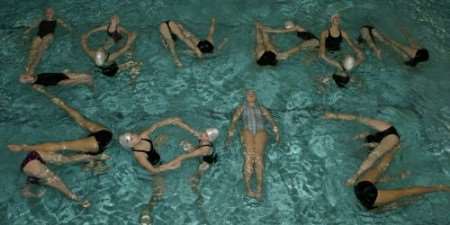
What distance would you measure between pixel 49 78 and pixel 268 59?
332cm

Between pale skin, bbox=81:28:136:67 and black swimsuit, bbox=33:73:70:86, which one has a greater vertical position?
pale skin, bbox=81:28:136:67

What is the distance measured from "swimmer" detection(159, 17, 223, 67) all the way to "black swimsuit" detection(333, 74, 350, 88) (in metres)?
2.02

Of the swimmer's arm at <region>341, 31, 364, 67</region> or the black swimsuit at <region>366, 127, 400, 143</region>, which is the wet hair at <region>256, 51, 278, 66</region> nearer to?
the swimmer's arm at <region>341, 31, 364, 67</region>

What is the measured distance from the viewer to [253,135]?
19.5 feet

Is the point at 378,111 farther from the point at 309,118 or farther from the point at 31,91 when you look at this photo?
the point at 31,91

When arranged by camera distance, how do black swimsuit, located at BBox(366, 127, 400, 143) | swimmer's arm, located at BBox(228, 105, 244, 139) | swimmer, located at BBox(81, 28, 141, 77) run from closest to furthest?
1. black swimsuit, located at BBox(366, 127, 400, 143)
2. swimmer's arm, located at BBox(228, 105, 244, 139)
3. swimmer, located at BBox(81, 28, 141, 77)

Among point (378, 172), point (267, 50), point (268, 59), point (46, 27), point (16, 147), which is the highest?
point (46, 27)

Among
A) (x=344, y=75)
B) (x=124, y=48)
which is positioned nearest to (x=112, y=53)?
(x=124, y=48)

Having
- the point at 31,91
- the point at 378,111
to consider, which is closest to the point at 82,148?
the point at 31,91

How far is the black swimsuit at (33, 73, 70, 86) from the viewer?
264 inches

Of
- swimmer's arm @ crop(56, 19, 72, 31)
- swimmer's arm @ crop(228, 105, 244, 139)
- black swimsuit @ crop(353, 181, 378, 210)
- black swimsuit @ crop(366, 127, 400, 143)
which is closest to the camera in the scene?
black swimsuit @ crop(353, 181, 378, 210)

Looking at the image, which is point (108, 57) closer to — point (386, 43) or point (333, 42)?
point (333, 42)

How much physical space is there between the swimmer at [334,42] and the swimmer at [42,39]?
14.6 ft

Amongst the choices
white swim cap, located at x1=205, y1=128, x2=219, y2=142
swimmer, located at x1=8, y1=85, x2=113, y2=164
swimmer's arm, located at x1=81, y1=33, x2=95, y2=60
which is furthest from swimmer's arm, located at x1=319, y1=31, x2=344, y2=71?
swimmer's arm, located at x1=81, y1=33, x2=95, y2=60
